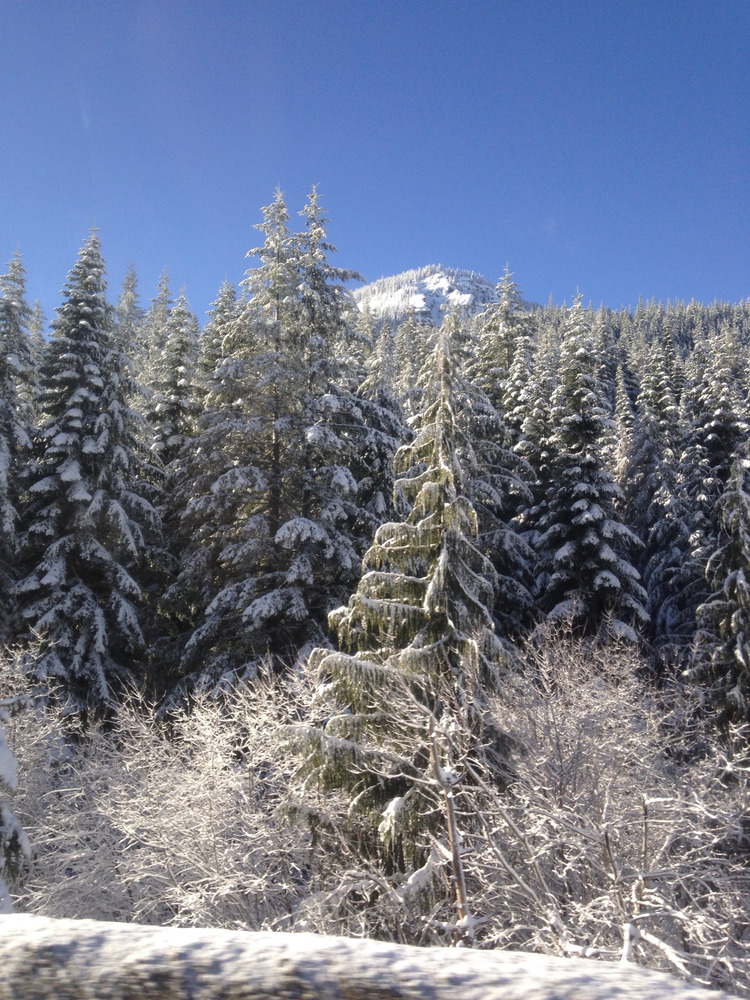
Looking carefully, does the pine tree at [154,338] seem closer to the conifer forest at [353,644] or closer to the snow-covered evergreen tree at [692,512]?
the conifer forest at [353,644]

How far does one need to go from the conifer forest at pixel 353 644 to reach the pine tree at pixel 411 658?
0.19 ft

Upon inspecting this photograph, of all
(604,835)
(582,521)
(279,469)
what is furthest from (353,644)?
(582,521)

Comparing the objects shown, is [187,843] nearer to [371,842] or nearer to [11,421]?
[371,842]

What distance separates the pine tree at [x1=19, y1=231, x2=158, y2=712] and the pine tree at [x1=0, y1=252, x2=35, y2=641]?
46 centimetres

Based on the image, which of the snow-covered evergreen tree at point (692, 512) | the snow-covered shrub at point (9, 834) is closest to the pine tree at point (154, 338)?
the snow-covered shrub at point (9, 834)

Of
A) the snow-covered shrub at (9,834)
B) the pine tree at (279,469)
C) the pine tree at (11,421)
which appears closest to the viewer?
the snow-covered shrub at (9,834)

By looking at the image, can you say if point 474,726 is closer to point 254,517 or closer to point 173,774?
point 173,774

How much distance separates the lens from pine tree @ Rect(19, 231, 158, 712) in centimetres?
1573

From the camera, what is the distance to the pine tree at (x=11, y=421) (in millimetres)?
15727

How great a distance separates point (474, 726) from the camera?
880cm

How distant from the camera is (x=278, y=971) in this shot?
6.11 feet

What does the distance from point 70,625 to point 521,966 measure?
16.8m

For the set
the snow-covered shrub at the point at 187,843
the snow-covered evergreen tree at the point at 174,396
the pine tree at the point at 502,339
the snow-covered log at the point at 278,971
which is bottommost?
the snow-covered shrub at the point at 187,843

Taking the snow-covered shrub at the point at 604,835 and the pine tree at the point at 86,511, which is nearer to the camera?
the snow-covered shrub at the point at 604,835
